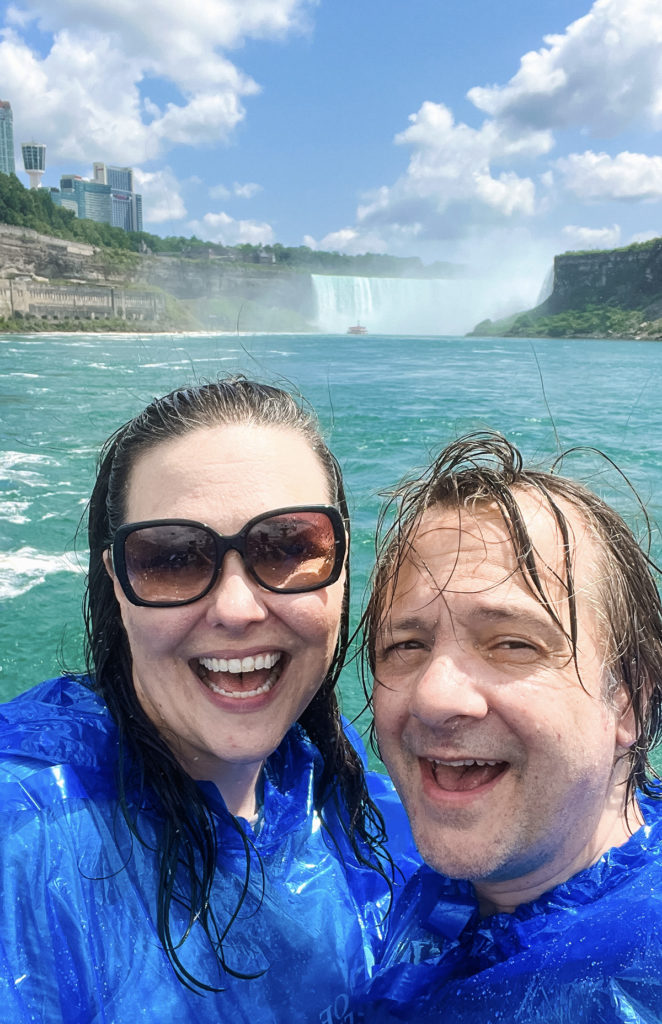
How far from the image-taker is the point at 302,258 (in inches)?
6043

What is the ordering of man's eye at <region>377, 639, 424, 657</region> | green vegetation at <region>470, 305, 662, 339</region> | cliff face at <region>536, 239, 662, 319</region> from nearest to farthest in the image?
1. man's eye at <region>377, 639, 424, 657</region>
2. green vegetation at <region>470, 305, 662, 339</region>
3. cliff face at <region>536, 239, 662, 319</region>

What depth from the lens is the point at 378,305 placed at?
11562cm

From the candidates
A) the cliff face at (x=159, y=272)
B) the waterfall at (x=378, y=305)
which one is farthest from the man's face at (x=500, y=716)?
the waterfall at (x=378, y=305)

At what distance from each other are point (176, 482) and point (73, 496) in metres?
9.38

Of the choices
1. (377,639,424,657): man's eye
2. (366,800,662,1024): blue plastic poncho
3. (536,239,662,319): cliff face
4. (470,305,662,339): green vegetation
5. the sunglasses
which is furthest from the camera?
(536,239,662,319): cliff face

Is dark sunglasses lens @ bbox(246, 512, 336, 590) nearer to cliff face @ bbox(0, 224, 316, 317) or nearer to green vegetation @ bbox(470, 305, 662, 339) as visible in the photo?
green vegetation @ bbox(470, 305, 662, 339)

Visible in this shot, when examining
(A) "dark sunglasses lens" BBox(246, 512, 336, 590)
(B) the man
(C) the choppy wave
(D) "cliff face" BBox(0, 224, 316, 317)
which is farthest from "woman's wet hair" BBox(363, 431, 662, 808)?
(D) "cliff face" BBox(0, 224, 316, 317)

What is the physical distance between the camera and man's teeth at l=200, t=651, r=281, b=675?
57.2 inches

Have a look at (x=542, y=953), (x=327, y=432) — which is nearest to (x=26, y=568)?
(x=327, y=432)

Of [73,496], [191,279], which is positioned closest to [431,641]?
[73,496]

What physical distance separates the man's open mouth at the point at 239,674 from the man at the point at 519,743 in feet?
0.74

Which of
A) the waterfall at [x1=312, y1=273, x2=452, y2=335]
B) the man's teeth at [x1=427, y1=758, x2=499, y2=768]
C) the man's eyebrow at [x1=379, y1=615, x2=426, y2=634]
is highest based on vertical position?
the waterfall at [x1=312, y1=273, x2=452, y2=335]

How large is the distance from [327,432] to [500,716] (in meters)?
1.05

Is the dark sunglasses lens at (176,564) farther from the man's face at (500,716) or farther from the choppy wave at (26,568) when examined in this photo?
the choppy wave at (26,568)
